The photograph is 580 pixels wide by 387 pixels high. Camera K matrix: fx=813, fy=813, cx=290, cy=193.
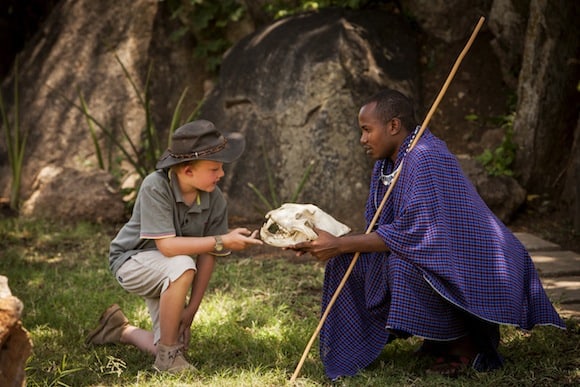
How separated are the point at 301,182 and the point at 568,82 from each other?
2.47 metres

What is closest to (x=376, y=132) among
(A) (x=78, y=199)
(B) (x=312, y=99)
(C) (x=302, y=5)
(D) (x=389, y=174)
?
(D) (x=389, y=174)

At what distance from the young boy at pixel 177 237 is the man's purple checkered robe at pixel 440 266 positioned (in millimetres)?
715

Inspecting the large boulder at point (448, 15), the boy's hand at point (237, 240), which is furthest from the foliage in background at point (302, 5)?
the boy's hand at point (237, 240)

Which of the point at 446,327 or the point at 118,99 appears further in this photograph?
the point at 118,99

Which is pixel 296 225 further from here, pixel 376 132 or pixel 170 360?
pixel 170 360

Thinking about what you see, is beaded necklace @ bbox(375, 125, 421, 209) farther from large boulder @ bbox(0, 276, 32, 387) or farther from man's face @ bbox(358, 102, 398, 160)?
large boulder @ bbox(0, 276, 32, 387)

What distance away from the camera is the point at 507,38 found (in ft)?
25.2

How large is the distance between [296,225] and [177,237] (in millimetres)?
640

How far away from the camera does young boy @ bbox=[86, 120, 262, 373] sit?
4004 millimetres

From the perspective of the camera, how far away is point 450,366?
13.1 ft

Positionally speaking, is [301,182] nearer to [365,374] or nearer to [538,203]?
[538,203]

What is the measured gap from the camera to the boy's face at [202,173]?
4.07 m

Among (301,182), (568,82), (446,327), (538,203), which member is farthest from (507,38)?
(446,327)

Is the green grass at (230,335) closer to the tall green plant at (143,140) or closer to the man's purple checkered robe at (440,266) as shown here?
the man's purple checkered robe at (440,266)
